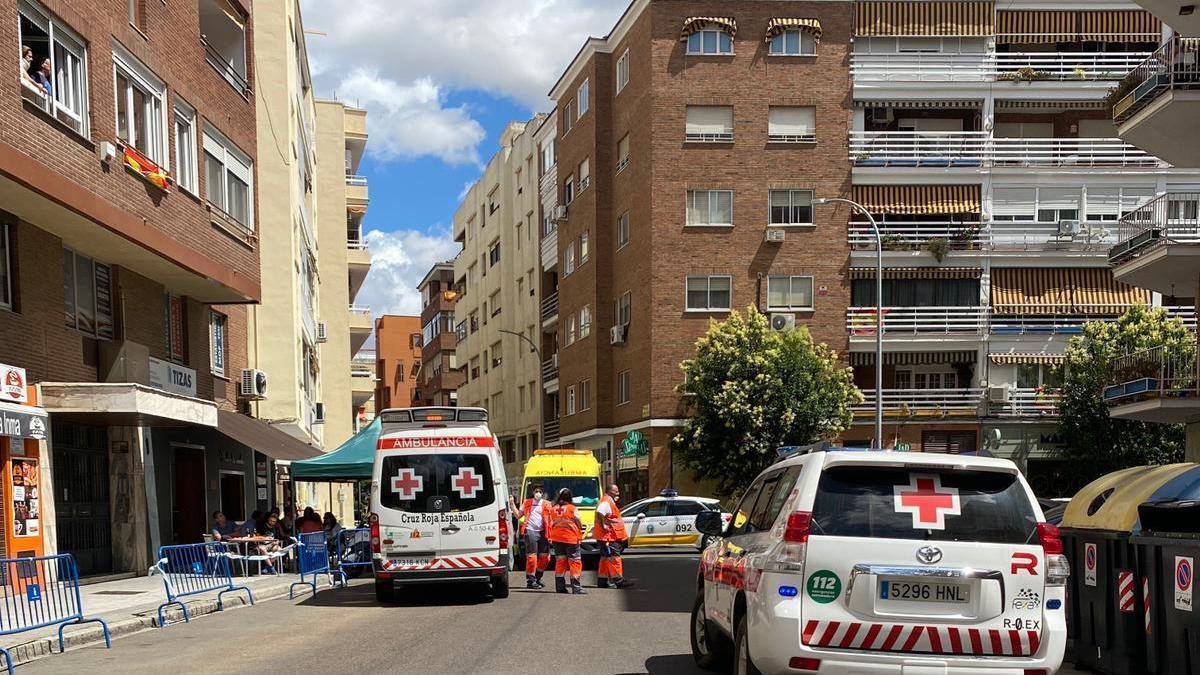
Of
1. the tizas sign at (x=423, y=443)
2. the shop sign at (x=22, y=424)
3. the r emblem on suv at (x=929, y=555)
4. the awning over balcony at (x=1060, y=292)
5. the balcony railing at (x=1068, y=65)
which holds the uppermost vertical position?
the balcony railing at (x=1068, y=65)

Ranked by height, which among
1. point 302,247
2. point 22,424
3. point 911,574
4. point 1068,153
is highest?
point 1068,153

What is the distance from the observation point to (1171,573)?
8.84m

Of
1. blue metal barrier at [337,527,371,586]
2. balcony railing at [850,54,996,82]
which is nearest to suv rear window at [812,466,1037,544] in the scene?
Answer: blue metal barrier at [337,527,371,586]

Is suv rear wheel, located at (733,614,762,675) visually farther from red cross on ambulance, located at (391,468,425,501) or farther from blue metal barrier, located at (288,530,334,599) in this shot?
blue metal barrier, located at (288,530,334,599)

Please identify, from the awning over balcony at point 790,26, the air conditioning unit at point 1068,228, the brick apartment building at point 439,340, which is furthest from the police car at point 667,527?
the brick apartment building at point 439,340

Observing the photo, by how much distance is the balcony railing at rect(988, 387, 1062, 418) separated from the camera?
145 feet

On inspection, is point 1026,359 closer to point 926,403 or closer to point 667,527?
point 926,403

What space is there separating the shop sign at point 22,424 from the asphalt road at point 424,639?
11.5 feet

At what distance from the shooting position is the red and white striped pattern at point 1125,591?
9.62 m

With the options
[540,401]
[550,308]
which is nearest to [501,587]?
[540,401]

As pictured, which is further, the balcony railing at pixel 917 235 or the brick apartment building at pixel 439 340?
the brick apartment building at pixel 439 340

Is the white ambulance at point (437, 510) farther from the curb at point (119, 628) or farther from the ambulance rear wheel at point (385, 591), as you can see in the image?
the curb at point (119, 628)

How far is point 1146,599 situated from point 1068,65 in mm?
39718

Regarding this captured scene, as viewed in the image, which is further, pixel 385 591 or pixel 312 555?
pixel 312 555
